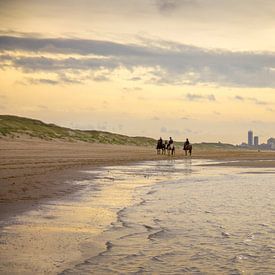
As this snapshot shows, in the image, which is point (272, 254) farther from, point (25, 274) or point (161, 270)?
point (25, 274)

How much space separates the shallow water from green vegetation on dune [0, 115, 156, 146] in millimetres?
57958

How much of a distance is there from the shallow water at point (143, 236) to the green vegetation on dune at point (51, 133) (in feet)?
190

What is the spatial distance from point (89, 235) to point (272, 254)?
11.4ft

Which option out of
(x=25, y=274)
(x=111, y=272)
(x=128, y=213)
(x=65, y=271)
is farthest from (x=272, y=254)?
(x=128, y=213)

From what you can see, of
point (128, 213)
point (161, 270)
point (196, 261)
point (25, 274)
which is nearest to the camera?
point (25, 274)

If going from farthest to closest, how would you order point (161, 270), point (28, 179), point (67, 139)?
point (67, 139)
point (28, 179)
point (161, 270)

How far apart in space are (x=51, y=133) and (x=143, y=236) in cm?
7639

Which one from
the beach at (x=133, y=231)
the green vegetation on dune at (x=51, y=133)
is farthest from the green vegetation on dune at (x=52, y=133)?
the beach at (x=133, y=231)

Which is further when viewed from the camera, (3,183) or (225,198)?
(3,183)

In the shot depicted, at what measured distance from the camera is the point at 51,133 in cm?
8556

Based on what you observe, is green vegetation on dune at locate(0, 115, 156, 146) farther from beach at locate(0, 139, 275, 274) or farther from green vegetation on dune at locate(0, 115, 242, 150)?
beach at locate(0, 139, 275, 274)

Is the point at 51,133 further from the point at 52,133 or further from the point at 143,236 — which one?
the point at 143,236

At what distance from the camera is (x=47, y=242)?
947 centimetres

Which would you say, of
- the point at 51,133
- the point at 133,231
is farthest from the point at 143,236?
the point at 51,133
